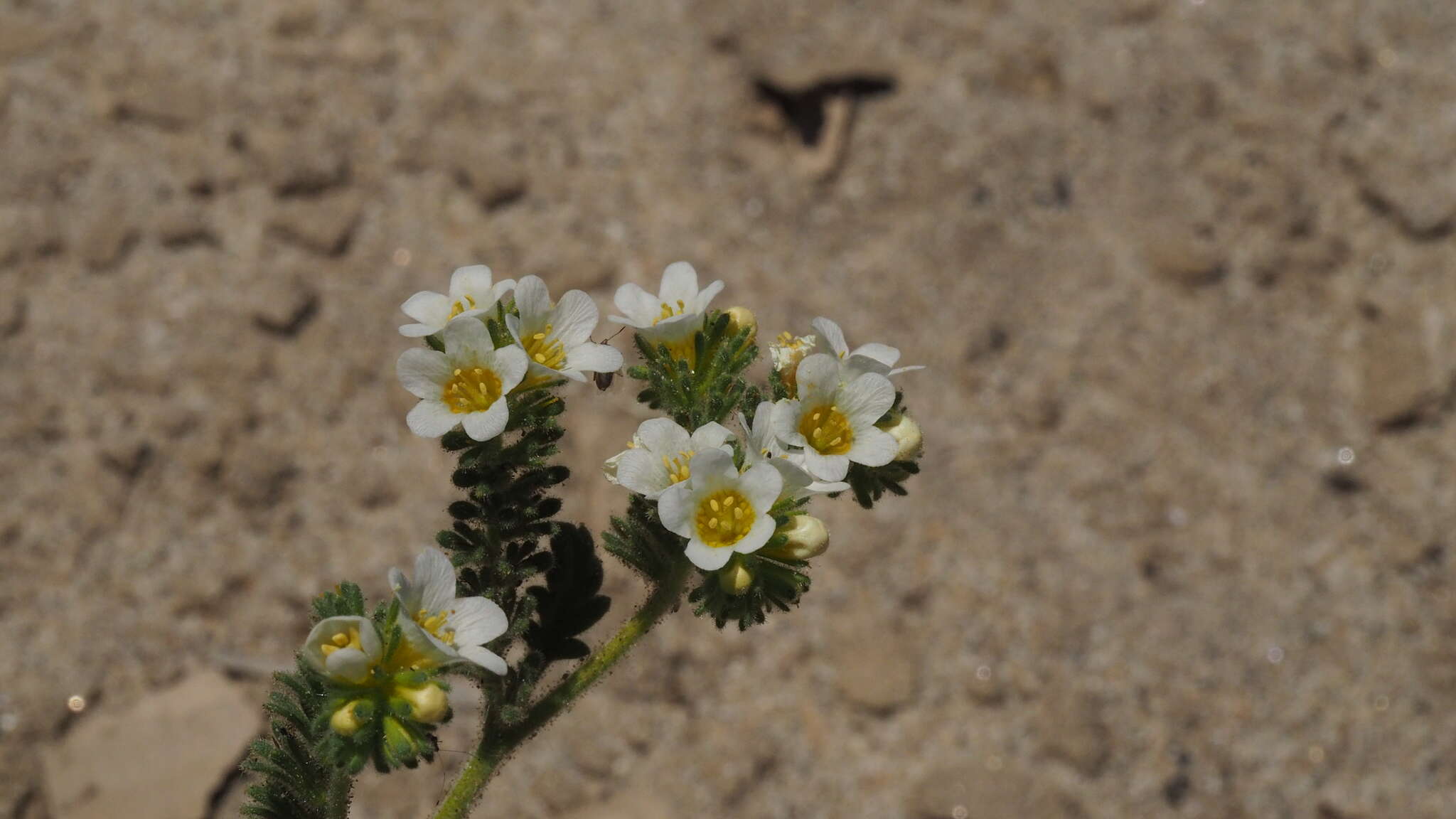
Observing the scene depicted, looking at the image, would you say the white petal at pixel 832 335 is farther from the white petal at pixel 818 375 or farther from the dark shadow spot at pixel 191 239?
the dark shadow spot at pixel 191 239

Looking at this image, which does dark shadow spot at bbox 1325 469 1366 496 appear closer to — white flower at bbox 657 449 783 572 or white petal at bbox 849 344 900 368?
white petal at bbox 849 344 900 368

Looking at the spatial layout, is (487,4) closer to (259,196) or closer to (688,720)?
(259,196)

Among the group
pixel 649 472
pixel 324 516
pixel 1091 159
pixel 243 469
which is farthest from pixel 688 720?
pixel 1091 159

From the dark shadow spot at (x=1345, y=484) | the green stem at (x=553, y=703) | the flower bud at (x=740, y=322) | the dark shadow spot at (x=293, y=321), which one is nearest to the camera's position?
the green stem at (x=553, y=703)

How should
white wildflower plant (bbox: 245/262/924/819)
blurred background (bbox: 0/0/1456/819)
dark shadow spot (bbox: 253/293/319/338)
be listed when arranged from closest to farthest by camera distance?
white wildflower plant (bbox: 245/262/924/819)
blurred background (bbox: 0/0/1456/819)
dark shadow spot (bbox: 253/293/319/338)

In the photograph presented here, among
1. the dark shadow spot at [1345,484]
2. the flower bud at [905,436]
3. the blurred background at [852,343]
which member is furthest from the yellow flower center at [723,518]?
the dark shadow spot at [1345,484]

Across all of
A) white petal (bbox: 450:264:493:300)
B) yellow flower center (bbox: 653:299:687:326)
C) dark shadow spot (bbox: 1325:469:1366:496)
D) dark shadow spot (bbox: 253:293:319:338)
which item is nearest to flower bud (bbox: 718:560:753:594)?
yellow flower center (bbox: 653:299:687:326)
